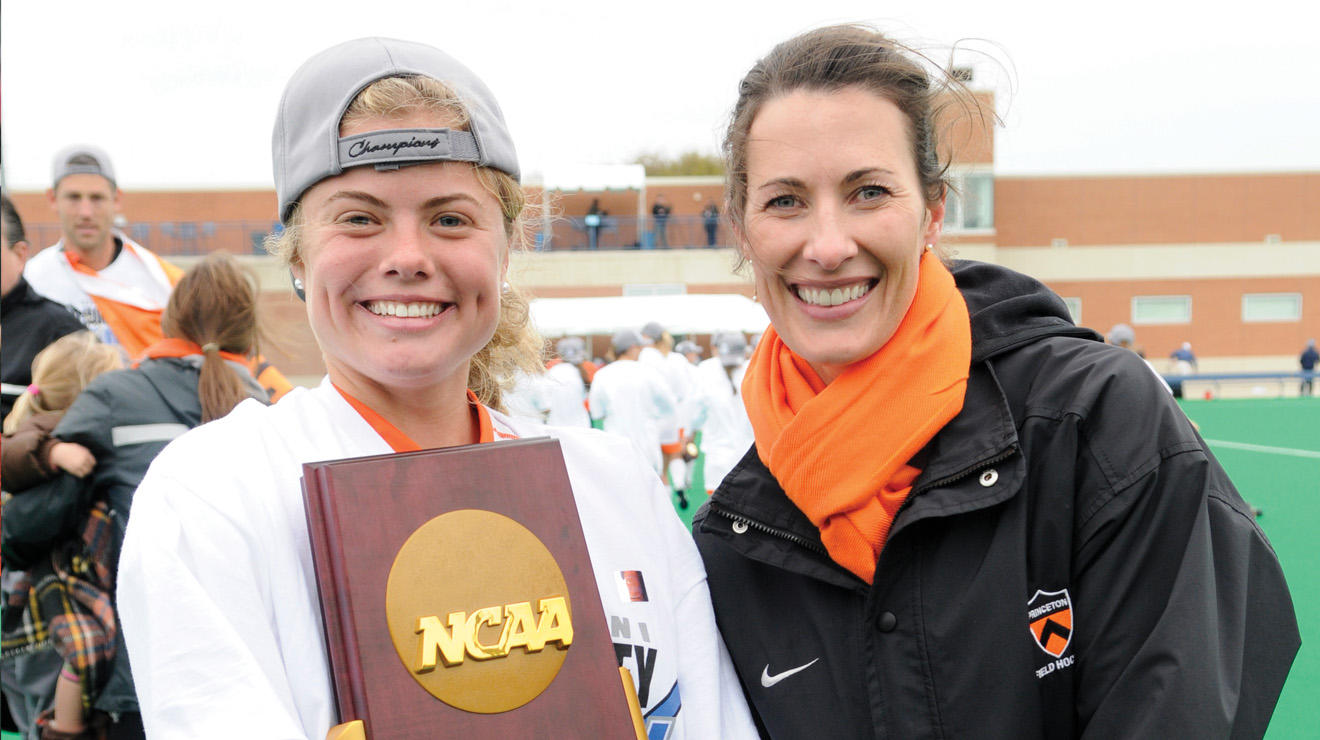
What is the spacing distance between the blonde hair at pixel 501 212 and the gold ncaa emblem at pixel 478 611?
0.45m

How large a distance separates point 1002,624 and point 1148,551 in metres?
0.25

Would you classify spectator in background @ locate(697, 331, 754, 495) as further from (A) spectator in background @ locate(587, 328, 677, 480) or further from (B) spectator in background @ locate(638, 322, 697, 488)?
(A) spectator in background @ locate(587, 328, 677, 480)

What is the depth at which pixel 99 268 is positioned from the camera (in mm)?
5145

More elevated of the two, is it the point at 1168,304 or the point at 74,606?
the point at 74,606

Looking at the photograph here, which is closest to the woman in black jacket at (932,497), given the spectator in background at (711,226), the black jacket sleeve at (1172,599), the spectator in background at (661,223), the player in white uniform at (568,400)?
the black jacket sleeve at (1172,599)

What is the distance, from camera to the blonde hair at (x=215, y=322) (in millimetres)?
3699

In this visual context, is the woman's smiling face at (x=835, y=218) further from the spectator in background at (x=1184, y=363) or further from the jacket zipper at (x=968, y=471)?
the spectator in background at (x=1184, y=363)

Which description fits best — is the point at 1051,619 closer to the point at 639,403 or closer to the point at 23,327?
the point at 23,327

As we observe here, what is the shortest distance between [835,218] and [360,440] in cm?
91

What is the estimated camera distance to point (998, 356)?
1857 millimetres

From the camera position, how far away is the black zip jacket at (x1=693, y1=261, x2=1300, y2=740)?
1550mm

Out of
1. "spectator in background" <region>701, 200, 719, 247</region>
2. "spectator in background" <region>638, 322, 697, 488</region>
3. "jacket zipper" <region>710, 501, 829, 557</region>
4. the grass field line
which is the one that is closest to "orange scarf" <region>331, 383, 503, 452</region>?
"jacket zipper" <region>710, 501, 829, 557</region>

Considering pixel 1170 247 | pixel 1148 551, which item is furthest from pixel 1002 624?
pixel 1170 247

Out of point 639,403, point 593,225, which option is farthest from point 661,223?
point 639,403
